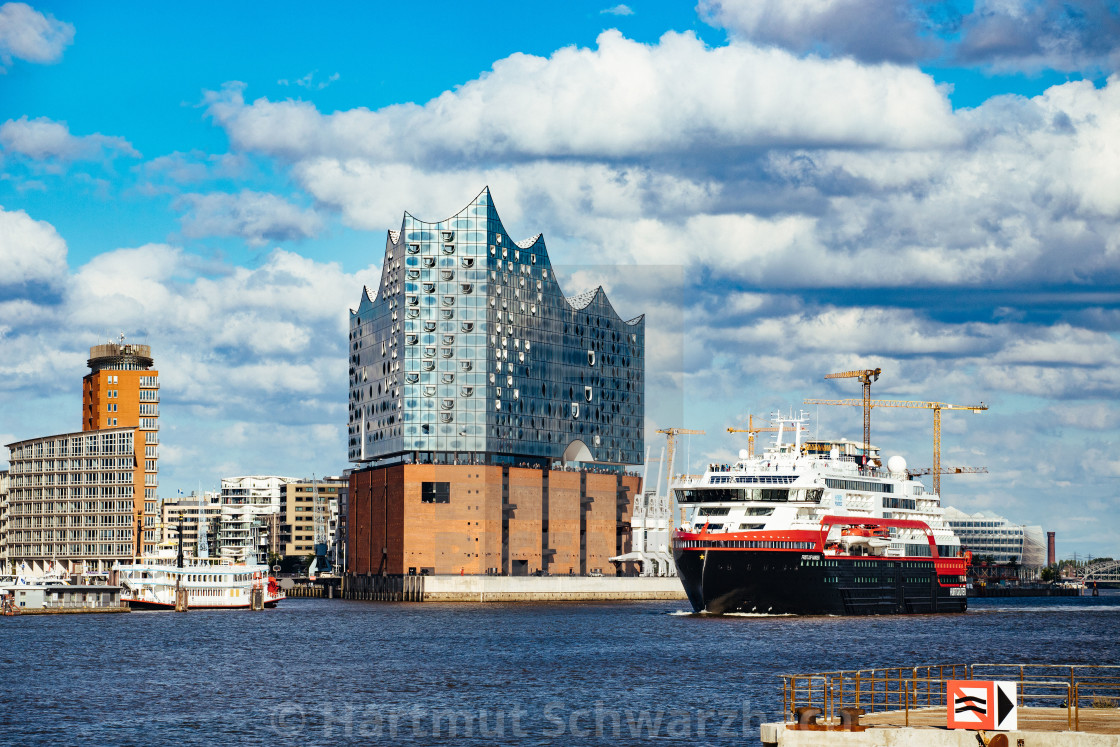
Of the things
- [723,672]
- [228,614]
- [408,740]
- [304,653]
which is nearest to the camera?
[408,740]

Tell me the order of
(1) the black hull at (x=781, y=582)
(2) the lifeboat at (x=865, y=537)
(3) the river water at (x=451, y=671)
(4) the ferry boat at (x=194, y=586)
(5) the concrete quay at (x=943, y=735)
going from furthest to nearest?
(4) the ferry boat at (x=194, y=586)
(2) the lifeboat at (x=865, y=537)
(1) the black hull at (x=781, y=582)
(3) the river water at (x=451, y=671)
(5) the concrete quay at (x=943, y=735)

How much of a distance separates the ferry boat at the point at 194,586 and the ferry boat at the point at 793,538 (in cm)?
7176

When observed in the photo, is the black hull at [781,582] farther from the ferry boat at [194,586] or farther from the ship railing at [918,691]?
the ferry boat at [194,586]

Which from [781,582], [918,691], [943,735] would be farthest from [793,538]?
[943,735]

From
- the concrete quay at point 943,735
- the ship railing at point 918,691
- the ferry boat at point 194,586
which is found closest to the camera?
the concrete quay at point 943,735

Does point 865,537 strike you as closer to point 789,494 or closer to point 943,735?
point 789,494

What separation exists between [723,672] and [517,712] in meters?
20.8

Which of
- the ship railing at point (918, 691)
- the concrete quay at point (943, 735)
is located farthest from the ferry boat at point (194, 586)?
the concrete quay at point (943, 735)

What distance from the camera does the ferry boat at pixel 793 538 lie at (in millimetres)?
136000

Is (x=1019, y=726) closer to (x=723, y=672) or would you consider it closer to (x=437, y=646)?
(x=723, y=672)

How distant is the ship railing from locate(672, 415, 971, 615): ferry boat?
49328 millimetres

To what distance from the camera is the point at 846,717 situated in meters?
45.6

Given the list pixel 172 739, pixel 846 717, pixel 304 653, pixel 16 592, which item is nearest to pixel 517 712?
pixel 172 739

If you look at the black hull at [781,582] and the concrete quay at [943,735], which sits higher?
the concrete quay at [943,735]
